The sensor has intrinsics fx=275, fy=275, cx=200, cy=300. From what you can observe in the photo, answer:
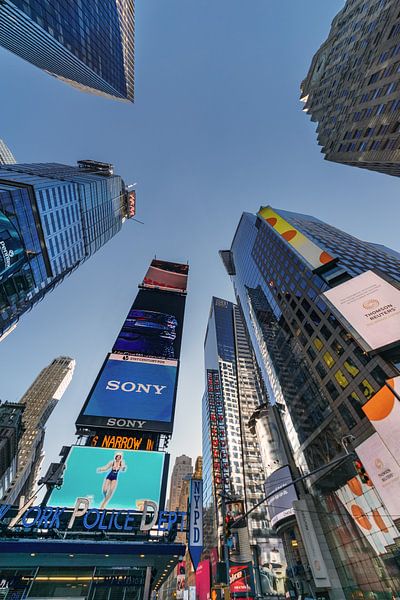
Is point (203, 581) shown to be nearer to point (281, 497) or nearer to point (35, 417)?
point (281, 497)

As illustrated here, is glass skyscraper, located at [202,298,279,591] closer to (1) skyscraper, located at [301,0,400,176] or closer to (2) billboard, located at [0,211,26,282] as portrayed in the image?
(2) billboard, located at [0,211,26,282]

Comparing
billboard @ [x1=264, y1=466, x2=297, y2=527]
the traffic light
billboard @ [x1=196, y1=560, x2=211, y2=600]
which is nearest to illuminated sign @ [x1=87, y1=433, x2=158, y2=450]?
the traffic light

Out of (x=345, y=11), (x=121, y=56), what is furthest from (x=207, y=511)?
(x=121, y=56)

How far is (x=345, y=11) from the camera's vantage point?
68.7 meters

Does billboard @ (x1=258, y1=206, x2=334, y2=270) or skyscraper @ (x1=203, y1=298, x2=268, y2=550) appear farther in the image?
skyscraper @ (x1=203, y1=298, x2=268, y2=550)

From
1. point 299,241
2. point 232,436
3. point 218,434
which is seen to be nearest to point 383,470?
point 299,241

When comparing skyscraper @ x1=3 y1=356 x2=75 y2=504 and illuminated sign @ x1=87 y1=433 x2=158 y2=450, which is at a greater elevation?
skyscraper @ x1=3 y1=356 x2=75 y2=504

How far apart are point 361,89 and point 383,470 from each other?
64664 mm

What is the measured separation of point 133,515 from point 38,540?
17.7 feet

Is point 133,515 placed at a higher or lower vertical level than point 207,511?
lower

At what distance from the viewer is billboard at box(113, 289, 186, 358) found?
3481 cm

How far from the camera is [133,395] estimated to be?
2802 centimetres

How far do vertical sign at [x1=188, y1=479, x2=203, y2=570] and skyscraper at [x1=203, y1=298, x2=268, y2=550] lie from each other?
1393 inches

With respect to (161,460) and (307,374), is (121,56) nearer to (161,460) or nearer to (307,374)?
(307,374)
